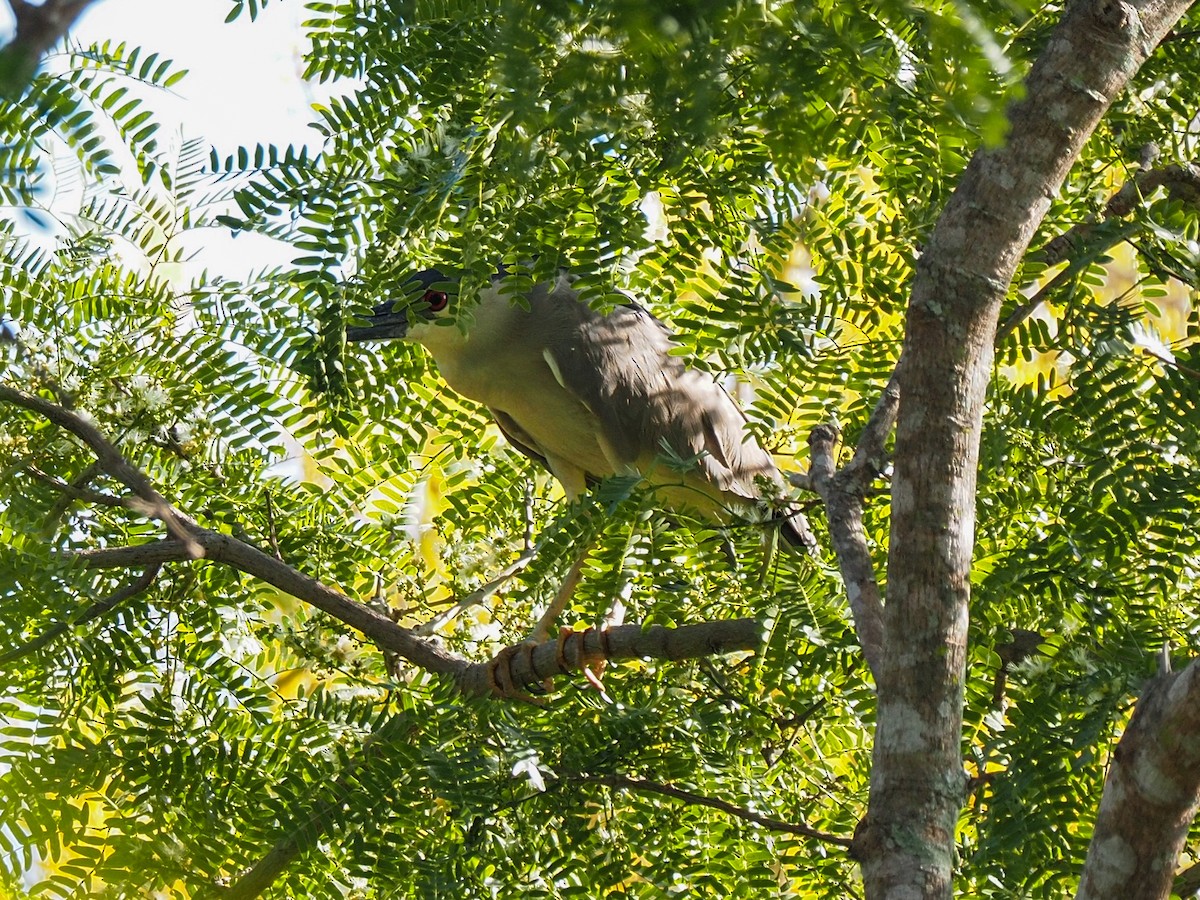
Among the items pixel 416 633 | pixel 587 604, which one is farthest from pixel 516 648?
pixel 587 604

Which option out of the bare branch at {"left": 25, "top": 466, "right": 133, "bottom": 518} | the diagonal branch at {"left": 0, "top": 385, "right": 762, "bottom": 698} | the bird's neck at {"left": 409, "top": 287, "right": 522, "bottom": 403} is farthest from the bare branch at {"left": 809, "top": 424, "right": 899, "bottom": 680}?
the bird's neck at {"left": 409, "top": 287, "right": 522, "bottom": 403}

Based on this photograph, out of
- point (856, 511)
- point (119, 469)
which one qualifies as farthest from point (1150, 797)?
point (119, 469)

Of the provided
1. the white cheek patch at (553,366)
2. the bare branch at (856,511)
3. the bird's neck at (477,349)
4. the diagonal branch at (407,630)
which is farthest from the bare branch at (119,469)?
the white cheek patch at (553,366)

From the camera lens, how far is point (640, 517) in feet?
8.56

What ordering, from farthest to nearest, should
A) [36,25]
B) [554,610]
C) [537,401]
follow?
[537,401]
[554,610]
[36,25]

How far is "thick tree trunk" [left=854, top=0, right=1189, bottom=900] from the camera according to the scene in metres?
1.82

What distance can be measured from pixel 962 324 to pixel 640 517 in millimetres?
942

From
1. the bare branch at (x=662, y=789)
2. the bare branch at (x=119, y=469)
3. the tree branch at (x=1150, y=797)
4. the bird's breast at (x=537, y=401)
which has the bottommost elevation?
the tree branch at (x=1150, y=797)

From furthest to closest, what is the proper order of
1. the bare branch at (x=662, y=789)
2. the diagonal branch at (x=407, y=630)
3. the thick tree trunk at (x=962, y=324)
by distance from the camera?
the diagonal branch at (x=407, y=630) → the bare branch at (x=662, y=789) → the thick tree trunk at (x=962, y=324)

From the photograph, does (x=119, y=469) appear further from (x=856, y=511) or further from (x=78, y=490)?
(x=856, y=511)

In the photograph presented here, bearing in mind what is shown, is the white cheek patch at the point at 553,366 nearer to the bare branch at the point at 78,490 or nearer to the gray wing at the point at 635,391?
the gray wing at the point at 635,391

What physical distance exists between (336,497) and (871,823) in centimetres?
193

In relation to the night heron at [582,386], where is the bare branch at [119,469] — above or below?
below

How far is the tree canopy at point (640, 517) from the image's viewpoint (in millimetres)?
1927
